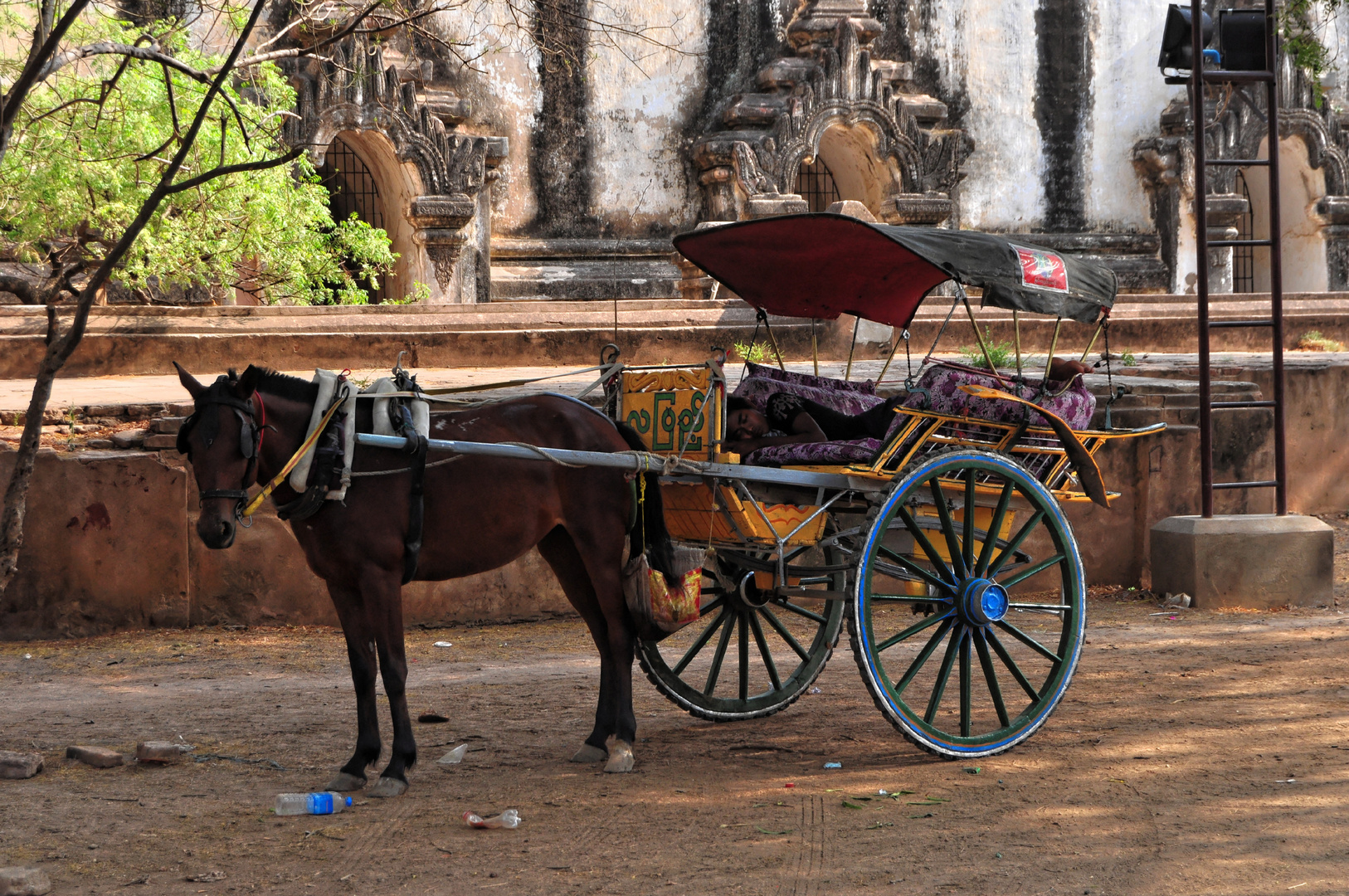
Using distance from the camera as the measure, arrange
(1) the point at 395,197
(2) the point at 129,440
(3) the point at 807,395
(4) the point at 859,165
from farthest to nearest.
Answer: (4) the point at 859,165 → (1) the point at 395,197 → (2) the point at 129,440 → (3) the point at 807,395

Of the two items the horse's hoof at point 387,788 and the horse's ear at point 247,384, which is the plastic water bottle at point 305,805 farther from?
the horse's ear at point 247,384

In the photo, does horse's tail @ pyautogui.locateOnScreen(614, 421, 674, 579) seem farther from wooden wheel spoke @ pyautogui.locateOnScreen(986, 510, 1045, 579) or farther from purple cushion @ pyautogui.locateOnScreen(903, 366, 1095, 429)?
wooden wheel spoke @ pyautogui.locateOnScreen(986, 510, 1045, 579)

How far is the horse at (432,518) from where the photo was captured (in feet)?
14.9

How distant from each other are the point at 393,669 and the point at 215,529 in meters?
0.79

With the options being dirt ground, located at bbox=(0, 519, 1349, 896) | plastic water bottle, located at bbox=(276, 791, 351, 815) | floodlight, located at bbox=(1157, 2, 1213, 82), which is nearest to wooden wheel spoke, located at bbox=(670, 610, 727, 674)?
dirt ground, located at bbox=(0, 519, 1349, 896)

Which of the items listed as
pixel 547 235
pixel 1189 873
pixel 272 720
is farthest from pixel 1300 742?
pixel 547 235

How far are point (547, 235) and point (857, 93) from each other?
520 cm

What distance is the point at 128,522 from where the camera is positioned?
782 cm

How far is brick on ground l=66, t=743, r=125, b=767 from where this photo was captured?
5305 mm

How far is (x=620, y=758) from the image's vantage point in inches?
202

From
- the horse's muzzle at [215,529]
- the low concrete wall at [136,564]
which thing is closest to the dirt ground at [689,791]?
the low concrete wall at [136,564]

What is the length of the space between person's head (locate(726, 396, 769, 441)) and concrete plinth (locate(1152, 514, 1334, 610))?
409 cm

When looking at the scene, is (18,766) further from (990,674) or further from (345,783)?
(990,674)

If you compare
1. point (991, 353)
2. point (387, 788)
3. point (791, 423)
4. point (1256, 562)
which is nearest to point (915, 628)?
point (791, 423)
